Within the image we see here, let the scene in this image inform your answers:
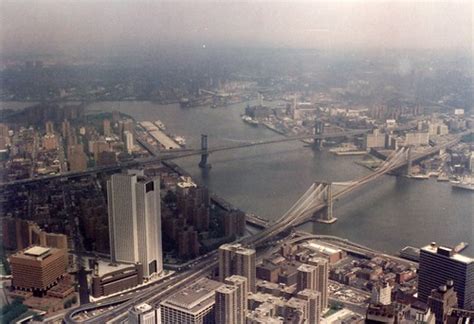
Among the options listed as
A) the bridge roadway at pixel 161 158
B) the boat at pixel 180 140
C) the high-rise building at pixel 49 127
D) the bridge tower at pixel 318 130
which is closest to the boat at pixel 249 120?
the bridge roadway at pixel 161 158

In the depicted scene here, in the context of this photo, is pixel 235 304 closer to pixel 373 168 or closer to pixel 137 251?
pixel 137 251

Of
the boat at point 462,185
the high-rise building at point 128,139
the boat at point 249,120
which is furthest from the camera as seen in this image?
the boat at point 249,120

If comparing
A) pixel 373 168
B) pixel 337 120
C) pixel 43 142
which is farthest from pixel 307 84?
pixel 43 142

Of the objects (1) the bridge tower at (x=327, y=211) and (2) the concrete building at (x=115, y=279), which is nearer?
(2) the concrete building at (x=115, y=279)

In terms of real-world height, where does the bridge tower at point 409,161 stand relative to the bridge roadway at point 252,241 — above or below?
above

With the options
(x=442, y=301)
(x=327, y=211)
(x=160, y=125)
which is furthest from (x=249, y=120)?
(x=442, y=301)

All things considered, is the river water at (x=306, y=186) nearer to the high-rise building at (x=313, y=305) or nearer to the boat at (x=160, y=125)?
the boat at (x=160, y=125)

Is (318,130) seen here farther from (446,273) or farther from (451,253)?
(446,273)

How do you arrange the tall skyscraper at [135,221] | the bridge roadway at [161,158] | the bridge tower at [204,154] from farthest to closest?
1. the bridge tower at [204,154]
2. the bridge roadway at [161,158]
3. the tall skyscraper at [135,221]
